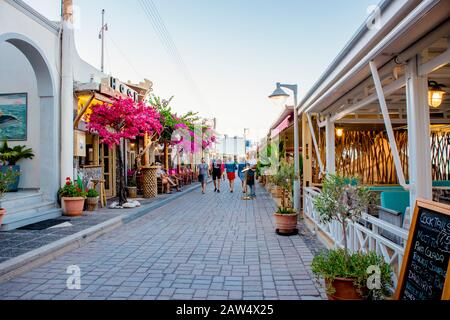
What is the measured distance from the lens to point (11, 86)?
900cm

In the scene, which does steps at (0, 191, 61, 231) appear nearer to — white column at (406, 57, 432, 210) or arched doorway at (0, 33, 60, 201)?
arched doorway at (0, 33, 60, 201)

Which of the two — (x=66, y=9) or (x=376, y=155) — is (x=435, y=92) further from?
(x=66, y=9)

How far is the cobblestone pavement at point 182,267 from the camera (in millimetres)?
3471

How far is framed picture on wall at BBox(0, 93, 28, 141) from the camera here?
887 centimetres

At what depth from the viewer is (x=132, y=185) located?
12391 mm

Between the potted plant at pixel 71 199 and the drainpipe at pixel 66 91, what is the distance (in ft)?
1.40

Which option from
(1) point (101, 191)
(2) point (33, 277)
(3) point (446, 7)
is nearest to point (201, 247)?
(2) point (33, 277)

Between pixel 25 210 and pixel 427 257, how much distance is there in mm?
7394

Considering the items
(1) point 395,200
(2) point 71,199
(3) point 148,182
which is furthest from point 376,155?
(2) point 71,199

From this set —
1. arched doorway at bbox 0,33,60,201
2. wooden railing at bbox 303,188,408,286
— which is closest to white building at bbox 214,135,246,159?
arched doorway at bbox 0,33,60,201

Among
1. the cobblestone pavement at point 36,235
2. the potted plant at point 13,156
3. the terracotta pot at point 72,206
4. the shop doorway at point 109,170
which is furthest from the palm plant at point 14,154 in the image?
the shop doorway at point 109,170

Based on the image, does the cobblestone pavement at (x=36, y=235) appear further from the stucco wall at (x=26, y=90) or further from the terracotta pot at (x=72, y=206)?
the stucco wall at (x=26, y=90)

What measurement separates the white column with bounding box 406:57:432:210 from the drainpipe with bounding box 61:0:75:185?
7786 mm
